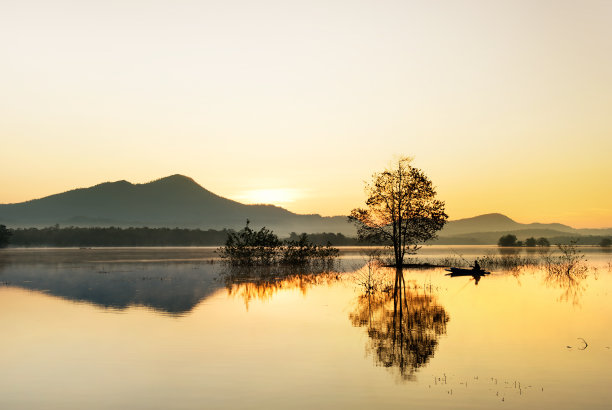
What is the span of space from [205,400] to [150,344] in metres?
8.84

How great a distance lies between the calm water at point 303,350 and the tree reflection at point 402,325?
0.10 metres

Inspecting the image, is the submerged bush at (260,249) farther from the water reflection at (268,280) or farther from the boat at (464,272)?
the boat at (464,272)

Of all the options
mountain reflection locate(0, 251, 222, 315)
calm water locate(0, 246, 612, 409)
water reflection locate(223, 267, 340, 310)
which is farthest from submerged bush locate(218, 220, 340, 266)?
calm water locate(0, 246, 612, 409)

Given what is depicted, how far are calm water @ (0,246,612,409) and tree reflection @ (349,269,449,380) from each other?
99mm

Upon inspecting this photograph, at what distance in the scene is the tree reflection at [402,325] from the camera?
20844 mm

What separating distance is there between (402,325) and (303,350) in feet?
23.4

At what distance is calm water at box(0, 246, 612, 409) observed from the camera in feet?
53.5

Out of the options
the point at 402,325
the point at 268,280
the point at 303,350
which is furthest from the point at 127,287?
the point at 303,350

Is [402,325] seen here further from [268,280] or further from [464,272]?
[464,272]

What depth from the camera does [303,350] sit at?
22.8 metres

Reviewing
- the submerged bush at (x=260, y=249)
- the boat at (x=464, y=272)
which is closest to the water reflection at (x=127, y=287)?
the submerged bush at (x=260, y=249)

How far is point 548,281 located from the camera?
5578cm

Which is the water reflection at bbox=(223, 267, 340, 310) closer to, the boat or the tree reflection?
the tree reflection

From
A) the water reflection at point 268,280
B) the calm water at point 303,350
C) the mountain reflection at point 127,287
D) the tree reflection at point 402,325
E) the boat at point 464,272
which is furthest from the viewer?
the boat at point 464,272
